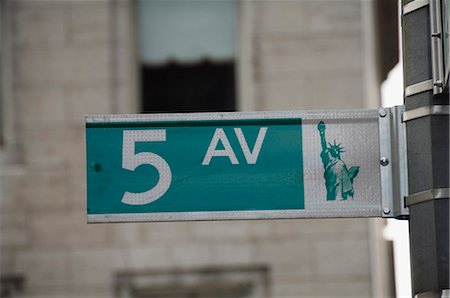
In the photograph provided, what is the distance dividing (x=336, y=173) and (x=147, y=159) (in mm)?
730

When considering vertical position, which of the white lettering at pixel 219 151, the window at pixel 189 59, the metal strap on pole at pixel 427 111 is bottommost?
the white lettering at pixel 219 151

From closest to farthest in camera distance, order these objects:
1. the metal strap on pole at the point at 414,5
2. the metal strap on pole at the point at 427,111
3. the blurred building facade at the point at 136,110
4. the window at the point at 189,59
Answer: the metal strap on pole at the point at 427,111, the metal strap on pole at the point at 414,5, the blurred building facade at the point at 136,110, the window at the point at 189,59

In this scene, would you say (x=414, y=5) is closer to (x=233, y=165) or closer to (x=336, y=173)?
(x=336, y=173)

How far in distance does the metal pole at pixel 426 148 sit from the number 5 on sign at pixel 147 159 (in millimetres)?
951

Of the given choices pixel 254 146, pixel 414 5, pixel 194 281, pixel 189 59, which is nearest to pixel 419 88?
pixel 414 5

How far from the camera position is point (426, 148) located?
443 cm

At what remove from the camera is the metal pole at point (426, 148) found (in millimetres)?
4273

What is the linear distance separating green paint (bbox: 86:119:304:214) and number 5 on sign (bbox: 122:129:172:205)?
13mm

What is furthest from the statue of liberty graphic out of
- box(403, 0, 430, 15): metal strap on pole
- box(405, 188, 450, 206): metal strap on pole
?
box(403, 0, 430, 15): metal strap on pole

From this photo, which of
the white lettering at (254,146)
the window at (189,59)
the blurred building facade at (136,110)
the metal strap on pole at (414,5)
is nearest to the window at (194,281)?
the blurred building facade at (136,110)

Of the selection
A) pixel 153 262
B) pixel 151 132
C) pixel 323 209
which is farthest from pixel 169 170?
pixel 153 262

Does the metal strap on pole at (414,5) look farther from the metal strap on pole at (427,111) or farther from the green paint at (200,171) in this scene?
the green paint at (200,171)

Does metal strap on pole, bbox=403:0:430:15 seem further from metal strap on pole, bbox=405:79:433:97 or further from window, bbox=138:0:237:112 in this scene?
window, bbox=138:0:237:112

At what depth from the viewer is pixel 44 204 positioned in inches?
492
